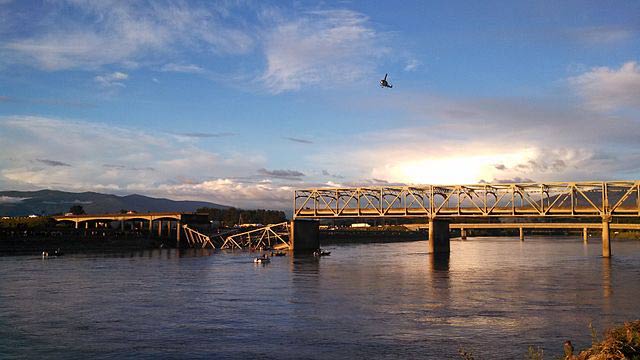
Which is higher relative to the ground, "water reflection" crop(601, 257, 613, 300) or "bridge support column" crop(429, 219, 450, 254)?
"bridge support column" crop(429, 219, 450, 254)

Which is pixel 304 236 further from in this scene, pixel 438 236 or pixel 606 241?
pixel 606 241

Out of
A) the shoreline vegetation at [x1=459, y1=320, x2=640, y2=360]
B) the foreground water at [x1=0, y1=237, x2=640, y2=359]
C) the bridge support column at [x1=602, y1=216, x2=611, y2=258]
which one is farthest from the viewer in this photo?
the bridge support column at [x1=602, y1=216, x2=611, y2=258]

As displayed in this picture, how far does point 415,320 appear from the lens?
48.0 meters

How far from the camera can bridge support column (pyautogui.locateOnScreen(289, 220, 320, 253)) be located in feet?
500

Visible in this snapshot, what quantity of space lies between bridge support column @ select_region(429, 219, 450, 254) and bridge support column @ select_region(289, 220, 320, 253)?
98.2ft

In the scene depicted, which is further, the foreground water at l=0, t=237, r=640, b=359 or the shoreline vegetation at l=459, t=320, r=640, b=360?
the foreground water at l=0, t=237, r=640, b=359

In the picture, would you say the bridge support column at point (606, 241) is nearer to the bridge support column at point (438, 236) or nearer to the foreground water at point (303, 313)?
the foreground water at point (303, 313)

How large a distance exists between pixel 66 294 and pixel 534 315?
46.4 meters

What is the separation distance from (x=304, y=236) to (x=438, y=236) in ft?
111

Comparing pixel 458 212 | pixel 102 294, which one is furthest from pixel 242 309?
pixel 458 212

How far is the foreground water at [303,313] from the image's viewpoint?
38.5 metres

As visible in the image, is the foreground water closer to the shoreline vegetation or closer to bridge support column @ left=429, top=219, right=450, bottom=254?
the shoreline vegetation

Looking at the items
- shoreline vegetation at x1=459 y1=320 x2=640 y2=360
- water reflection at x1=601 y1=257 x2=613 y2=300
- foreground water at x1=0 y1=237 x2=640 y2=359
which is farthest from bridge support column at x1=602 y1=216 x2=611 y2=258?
shoreline vegetation at x1=459 y1=320 x2=640 y2=360

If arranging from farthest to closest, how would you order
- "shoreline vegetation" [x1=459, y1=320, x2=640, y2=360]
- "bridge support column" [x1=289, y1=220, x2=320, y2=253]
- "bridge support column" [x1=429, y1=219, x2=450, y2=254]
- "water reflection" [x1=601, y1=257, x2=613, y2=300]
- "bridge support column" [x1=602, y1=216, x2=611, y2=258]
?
"bridge support column" [x1=289, y1=220, x2=320, y2=253], "bridge support column" [x1=429, y1=219, x2=450, y2=254], "bridge support column" [x1=602, y1=216, x2=611, y2=258], "water reflection" [x1=601, y1=257, x2=613, y2=300], "shoreline vegetation" [x1=459, y1=320, x2=640, y2=360]
